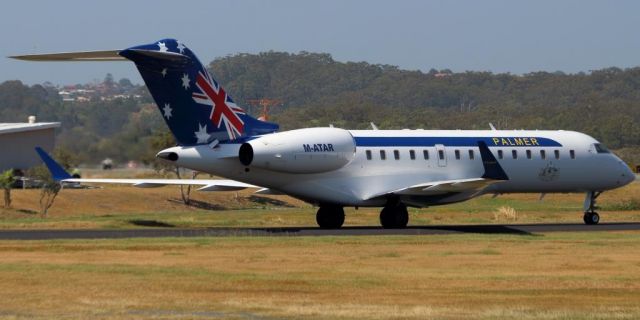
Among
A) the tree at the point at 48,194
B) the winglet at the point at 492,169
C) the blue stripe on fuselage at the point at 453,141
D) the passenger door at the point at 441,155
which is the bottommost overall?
the tree at the point at 48,194

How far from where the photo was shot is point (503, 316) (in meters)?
21.2

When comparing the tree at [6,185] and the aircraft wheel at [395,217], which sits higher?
the tree at [6,185]

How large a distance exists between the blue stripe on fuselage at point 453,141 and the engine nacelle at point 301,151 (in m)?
1.09

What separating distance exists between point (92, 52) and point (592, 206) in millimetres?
19022

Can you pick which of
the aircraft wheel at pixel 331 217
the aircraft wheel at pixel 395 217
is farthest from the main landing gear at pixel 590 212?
the aircraft wheel at pixel 331 217

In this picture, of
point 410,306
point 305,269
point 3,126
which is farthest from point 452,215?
point 3,126

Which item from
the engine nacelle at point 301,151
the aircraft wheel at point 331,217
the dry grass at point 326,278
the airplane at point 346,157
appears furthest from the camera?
the aircraft wheel at point 331,217

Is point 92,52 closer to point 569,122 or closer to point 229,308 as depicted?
point 229,308

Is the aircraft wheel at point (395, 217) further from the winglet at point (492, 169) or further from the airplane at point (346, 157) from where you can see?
the winglet at point (492, 169)

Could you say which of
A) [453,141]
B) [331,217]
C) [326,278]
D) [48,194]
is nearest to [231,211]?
[48,194]

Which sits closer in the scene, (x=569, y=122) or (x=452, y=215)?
(x=452, y=215)

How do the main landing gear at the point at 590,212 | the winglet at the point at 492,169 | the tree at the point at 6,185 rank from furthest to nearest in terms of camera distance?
the tree at the point at 6,185, the main landing gear at the point at 590,212, the winglet at the point at 492,169

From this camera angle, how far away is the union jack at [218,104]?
39.8m

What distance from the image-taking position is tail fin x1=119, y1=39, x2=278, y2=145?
38.9 meters
